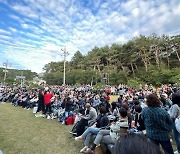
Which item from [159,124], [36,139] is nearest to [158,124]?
[159,124]

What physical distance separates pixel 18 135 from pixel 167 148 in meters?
4.85

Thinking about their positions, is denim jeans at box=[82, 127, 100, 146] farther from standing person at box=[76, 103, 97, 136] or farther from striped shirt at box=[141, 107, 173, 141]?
striped shirt at box=[141, 107, 173, 141]

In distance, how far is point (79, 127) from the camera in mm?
5906

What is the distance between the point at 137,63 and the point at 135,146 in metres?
38.1

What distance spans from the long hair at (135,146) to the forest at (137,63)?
27408 mm

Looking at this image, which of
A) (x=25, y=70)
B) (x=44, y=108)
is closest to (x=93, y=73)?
(x=44, y=108)

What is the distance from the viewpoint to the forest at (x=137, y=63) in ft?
100

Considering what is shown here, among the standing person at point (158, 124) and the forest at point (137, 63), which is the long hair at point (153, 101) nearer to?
the standing person at point (158, 124)

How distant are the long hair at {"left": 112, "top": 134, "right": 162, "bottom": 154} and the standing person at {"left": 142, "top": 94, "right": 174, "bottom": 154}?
2209mm

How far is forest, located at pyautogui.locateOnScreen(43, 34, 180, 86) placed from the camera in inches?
1203

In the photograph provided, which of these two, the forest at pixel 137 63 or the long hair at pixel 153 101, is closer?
the long hair at pixel 153 101

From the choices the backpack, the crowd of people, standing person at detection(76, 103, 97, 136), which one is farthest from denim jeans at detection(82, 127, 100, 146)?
the backpack

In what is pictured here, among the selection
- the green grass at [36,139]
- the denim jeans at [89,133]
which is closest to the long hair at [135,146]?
the denim jeans at [89,133]

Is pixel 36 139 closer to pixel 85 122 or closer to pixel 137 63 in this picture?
pixel 85 122
